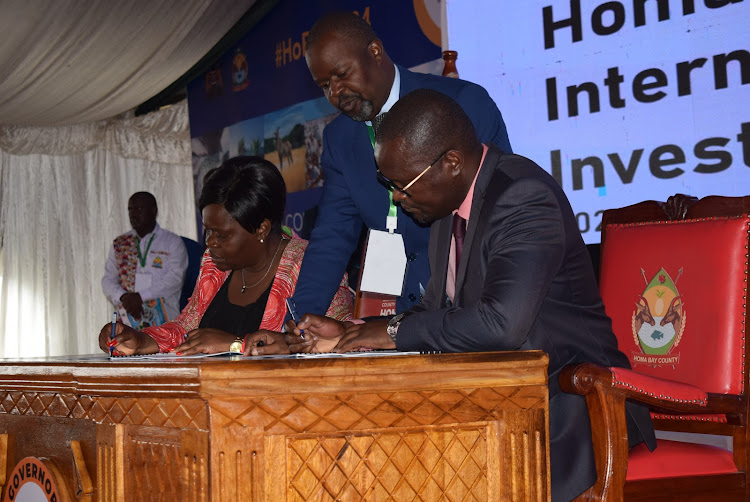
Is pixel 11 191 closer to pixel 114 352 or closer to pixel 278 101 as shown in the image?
pixel 278 101

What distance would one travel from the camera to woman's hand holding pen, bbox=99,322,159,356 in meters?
2.64

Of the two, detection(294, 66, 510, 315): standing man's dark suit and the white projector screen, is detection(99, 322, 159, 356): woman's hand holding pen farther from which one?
the white projector screen

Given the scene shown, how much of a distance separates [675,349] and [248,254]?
1458 millimetres

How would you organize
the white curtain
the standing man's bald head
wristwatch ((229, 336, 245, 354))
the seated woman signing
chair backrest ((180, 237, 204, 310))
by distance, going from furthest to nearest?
the white curtain → chair backrest ((180, 237, 204, 310)) → the seated woman signing → the standing man's bald head → wristwatch ((229, 336, 245, 354))

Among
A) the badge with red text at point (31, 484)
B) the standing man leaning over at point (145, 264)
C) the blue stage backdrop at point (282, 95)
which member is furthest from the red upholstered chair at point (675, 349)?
the standing man leaning over at point (145, 264)

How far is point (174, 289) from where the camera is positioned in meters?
6.61

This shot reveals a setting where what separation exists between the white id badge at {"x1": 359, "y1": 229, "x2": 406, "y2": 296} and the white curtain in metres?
6.69

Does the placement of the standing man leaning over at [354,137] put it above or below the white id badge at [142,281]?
above

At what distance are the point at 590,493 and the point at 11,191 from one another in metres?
8.24

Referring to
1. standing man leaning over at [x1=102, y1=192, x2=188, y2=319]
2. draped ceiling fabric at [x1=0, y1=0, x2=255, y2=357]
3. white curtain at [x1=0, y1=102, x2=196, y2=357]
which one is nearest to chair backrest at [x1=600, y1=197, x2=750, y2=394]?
standing man leaning over at [x1=102, y1=192, x2=188, y2=319]

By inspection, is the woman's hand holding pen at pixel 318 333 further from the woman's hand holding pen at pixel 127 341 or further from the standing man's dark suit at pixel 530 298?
the woman's hand holding pen at pixel 127 341

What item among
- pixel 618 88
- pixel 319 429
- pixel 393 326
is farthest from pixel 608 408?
pixel 618 88

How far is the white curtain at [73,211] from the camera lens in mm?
9086

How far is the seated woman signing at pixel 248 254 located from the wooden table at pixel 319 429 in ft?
4.28
